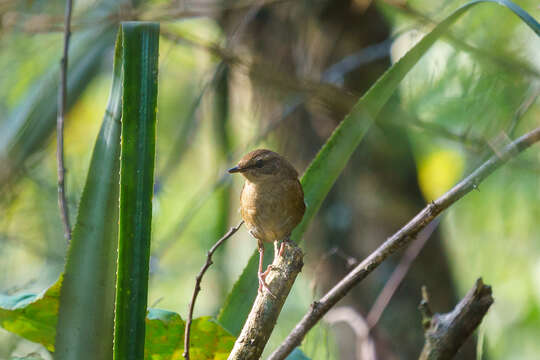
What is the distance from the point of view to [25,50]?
452 cm

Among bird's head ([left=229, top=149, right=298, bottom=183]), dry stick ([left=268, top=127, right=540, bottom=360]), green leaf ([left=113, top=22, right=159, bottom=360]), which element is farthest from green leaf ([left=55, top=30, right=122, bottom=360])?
bird's head ([left=229, top=149, right=298, bottom=183])

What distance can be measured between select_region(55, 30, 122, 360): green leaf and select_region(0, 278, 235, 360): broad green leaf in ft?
0.31

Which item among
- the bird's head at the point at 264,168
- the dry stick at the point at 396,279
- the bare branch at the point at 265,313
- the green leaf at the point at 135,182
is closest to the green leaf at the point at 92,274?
the green leaf at the point at 135,182

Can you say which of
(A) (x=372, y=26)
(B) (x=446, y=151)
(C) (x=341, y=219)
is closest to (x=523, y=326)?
(B) (x=446, y=151)

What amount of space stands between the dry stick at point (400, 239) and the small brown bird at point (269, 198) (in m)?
0.31

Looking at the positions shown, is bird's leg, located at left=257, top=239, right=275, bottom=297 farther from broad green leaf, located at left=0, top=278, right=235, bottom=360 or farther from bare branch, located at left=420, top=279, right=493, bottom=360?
bare branch, located at left=420, top=279, right=493, bottom=360

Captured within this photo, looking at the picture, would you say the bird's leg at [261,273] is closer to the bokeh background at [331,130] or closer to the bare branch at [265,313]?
the bare branch at [265,313]

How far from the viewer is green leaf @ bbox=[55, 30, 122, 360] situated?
1.62 meters

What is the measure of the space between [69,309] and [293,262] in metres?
0.61

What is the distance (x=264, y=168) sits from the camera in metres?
2.21

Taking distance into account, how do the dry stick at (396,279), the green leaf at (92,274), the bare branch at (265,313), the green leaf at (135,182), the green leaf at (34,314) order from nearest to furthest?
the green leaf at (135,182) < the bare branch at (265,313) < the green leaf at (92,274) < the green leaf at (34,314) < the dry stick at (396,279)

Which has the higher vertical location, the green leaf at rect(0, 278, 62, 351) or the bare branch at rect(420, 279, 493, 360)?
the bare branch at rect(420, 279, 493, 360)

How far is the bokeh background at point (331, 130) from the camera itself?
2.98 metres

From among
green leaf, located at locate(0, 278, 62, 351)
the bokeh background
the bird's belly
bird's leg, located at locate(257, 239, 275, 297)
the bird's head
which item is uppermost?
the bokeh background
